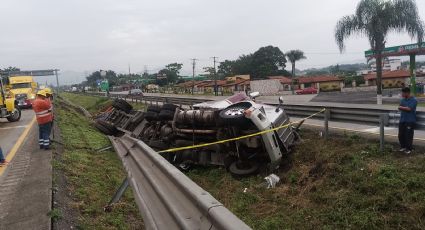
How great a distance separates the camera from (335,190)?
671 centimetres

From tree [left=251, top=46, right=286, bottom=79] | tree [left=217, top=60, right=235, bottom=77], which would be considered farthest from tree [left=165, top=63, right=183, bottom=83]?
tree [left=251, top=46, right=286, bottom=79]

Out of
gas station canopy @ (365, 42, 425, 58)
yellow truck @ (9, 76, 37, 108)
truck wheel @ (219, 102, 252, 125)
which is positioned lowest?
truck wheel @ (219, 102, 252, 125)

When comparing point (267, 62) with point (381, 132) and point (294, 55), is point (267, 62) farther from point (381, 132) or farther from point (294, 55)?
point (381, 132)

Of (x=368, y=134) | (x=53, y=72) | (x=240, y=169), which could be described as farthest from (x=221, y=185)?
(x=53, y=72)

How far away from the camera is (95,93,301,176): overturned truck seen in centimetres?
793

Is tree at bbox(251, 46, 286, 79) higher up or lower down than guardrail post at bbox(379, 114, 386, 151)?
higher up

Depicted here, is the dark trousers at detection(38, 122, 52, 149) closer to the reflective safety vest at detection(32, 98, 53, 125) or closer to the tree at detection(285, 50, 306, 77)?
the reflective safety vest at detection(32, 98, 53, 125)

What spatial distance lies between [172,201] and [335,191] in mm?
4271

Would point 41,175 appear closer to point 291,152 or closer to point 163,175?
point 163,175

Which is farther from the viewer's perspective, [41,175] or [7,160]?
[7,160]

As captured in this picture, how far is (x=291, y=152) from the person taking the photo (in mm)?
9375

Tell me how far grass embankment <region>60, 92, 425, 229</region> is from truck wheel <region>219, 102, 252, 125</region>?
4.09 ft

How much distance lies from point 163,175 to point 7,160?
6.38 meters

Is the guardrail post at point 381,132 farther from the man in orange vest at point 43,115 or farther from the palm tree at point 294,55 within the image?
the palm tree at point 294,55
